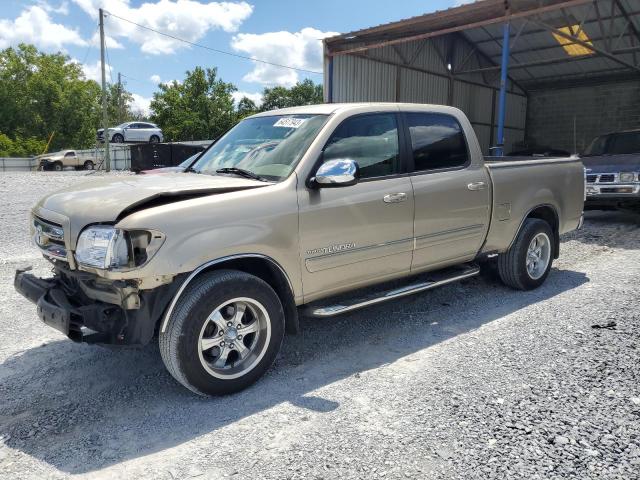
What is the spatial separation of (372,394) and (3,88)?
208ft

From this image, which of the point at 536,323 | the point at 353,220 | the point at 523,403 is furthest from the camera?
the point at 536,323

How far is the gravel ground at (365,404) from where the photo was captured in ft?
8.94

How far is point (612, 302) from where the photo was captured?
17.3ft

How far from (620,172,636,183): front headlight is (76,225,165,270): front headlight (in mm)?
9495

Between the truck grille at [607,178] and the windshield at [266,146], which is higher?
the windshield at [266,146]

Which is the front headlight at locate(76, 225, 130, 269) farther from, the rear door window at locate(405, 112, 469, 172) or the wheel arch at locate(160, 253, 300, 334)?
the rear door window at locate(405, 112, 469, 172)

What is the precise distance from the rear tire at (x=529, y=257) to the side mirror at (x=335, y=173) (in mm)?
2714

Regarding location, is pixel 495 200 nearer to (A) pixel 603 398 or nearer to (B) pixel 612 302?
(B) pixel 612 302

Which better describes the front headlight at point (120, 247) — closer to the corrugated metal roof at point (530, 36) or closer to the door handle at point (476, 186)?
the door handle at point (476, 186)

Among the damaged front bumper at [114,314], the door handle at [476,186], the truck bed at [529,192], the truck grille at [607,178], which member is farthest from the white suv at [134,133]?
the damaged front bumper at [114,314]

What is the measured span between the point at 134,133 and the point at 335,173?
3618 cm

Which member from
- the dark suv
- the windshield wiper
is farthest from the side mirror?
the dark suv

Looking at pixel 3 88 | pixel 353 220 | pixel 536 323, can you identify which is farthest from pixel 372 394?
pixel 3 88

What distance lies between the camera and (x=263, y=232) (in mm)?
3482
